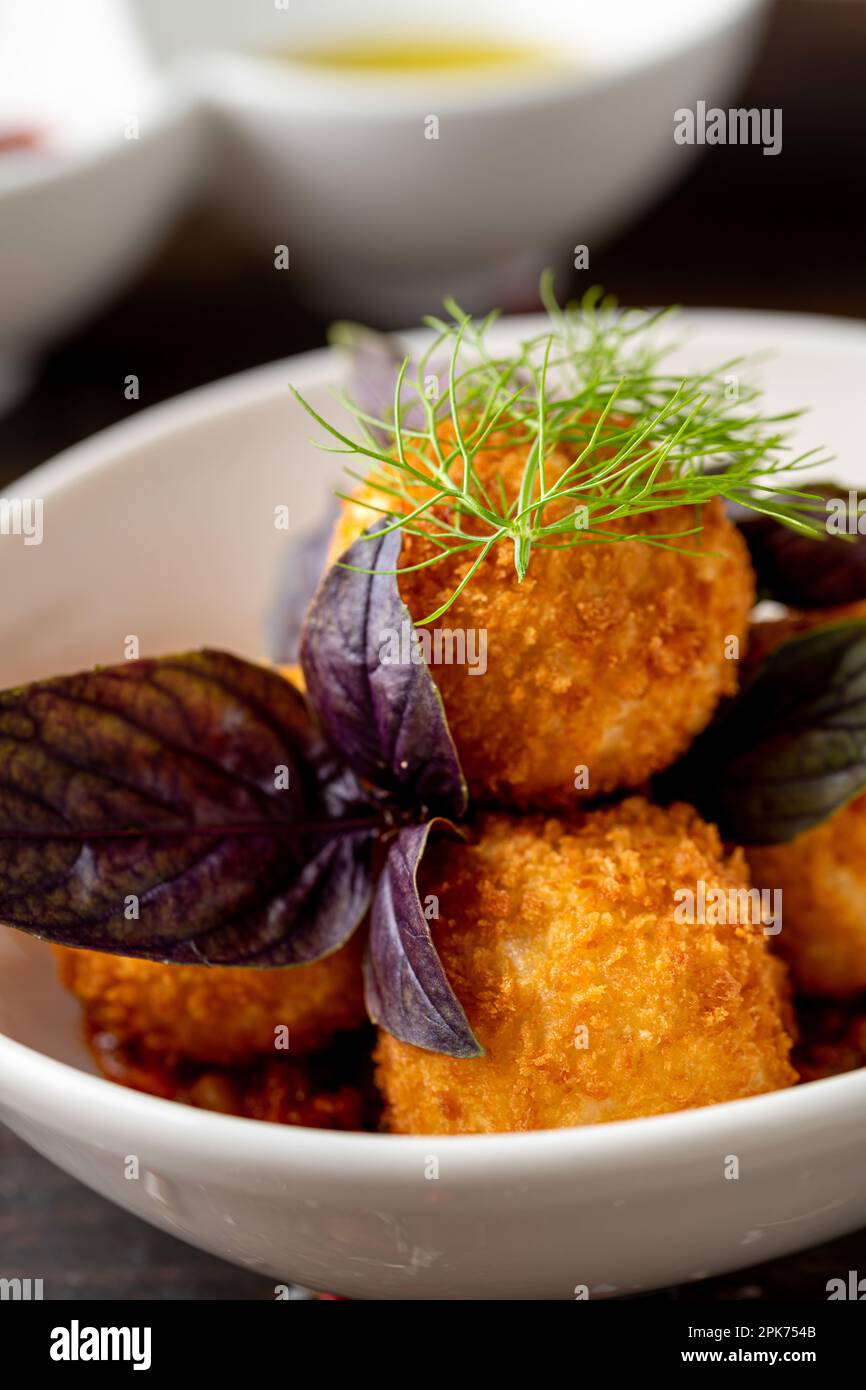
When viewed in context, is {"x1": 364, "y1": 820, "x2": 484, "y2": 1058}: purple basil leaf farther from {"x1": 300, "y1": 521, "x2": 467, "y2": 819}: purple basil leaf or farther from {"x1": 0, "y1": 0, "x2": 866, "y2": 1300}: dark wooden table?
{"x1": 0, "y1": 0, "x2": 866, "y2": 1300}: dark wooden table

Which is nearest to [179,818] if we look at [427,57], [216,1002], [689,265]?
[216,1002]

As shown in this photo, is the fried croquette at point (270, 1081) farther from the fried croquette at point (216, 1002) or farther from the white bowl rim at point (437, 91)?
the white bowl rim at point (437, 91)

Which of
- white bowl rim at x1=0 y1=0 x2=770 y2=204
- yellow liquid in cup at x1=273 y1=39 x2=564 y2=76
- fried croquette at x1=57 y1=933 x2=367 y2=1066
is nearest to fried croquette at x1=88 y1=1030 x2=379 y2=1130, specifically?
fried croquette at x1=57 y1=933 x2=367 y2=1066

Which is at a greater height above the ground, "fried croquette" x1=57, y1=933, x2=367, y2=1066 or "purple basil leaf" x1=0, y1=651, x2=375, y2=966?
"purple basil leaf" x1=0, y1=651, x2=375, y2=966

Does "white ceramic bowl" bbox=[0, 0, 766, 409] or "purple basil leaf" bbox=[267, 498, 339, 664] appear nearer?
"purple basil leaf" bbox=[267, 498, 339, 664]

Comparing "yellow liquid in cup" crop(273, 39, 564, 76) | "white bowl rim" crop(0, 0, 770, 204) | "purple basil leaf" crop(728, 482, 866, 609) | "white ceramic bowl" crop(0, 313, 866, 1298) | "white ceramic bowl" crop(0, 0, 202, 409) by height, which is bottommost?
"white ceramic bowl" crop(0, 313, 866, 1298)

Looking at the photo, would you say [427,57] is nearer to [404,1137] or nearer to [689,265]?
[689,265]
